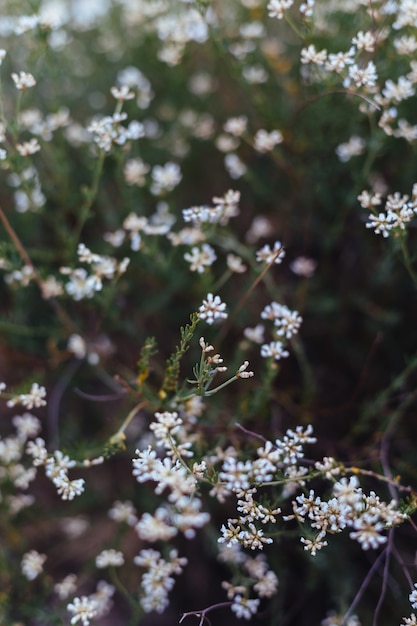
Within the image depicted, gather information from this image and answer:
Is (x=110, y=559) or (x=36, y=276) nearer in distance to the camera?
(x=110, y=559)

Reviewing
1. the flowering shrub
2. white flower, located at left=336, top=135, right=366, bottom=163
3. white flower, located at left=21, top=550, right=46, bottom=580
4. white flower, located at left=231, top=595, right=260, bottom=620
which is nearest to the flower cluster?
the flowering shrub

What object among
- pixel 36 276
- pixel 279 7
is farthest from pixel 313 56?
pixel 36 276

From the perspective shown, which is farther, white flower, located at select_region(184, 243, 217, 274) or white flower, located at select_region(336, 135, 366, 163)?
white flower, located at select_region(336, 135, 366, 163)

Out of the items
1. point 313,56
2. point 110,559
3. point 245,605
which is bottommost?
point 110,559

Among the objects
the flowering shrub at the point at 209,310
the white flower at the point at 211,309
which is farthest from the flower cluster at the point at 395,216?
the white flower at the point at 211,309

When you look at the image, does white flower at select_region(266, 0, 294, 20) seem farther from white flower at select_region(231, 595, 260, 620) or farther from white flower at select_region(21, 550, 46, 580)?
white flower at select_region(21, 550, 46, 580)

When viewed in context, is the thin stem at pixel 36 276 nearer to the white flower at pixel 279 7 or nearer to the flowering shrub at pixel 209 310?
the flowering shrub at pixel 209 310

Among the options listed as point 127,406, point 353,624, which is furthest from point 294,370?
point 353,624

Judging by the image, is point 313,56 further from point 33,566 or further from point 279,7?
point 33,566
